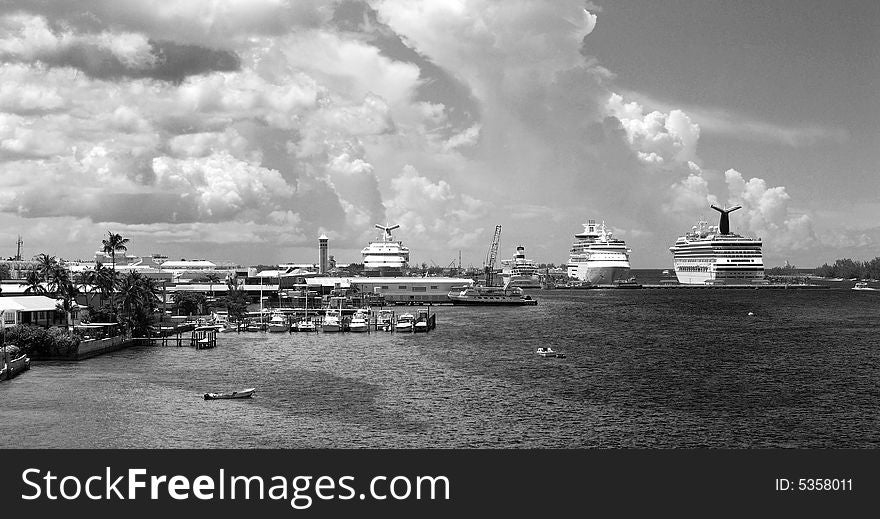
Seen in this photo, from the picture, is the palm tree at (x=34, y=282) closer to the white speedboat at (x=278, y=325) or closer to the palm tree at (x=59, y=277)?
the palm tree at (x=59, y=277)

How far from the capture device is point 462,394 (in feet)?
189

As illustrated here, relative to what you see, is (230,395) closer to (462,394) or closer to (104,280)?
(462,394)

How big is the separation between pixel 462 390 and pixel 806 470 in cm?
3604

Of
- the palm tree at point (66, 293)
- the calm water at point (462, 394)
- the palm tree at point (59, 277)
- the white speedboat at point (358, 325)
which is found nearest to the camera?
the calm water at point (462, 394)

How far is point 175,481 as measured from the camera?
22.5 meters

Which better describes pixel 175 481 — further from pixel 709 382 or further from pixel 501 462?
pixel 709 382

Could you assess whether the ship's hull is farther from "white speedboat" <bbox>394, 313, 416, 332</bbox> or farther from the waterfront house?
the waterfront house

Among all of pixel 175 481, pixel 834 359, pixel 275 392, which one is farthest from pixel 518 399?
pixel 834 359

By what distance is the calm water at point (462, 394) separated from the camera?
4291 centimetres

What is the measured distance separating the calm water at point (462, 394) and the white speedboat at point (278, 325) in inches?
472

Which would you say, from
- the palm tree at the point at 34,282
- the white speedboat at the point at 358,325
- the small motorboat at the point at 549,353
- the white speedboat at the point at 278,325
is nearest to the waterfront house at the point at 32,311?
the palm tree at the point at 34,282

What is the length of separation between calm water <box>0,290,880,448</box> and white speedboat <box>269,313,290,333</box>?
472 inches

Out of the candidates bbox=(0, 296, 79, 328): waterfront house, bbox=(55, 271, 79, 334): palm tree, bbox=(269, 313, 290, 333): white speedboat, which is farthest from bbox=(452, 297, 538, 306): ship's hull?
bbox=(0, 296, 79, 328): waterfront house

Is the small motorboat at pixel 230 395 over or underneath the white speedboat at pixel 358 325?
underneath
